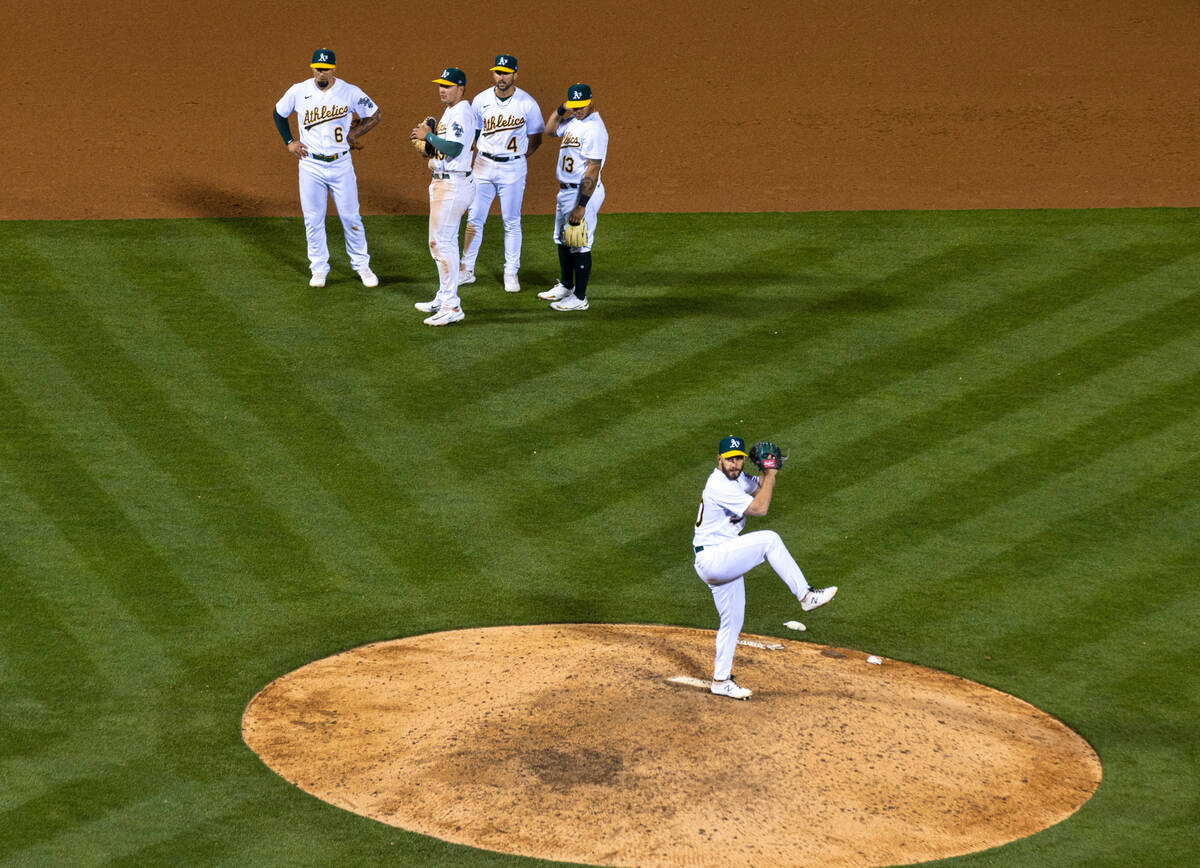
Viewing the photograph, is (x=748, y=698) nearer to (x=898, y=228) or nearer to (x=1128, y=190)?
(x=898, y=228)

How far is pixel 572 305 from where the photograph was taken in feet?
49.4

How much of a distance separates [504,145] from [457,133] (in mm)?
1034

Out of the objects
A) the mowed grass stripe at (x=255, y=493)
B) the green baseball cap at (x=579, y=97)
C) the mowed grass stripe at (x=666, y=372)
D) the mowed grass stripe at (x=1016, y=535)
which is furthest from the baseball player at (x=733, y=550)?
the green baseball cap at (x=579, y=97)

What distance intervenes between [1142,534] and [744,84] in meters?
10.5

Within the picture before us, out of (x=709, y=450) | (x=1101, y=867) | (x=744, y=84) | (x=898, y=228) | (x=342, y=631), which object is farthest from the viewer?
(x=744, y=84)

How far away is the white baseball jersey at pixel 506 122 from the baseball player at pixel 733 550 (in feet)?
21.0

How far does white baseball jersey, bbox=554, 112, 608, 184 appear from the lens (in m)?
14.0

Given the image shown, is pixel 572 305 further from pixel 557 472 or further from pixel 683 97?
pixel 683 97

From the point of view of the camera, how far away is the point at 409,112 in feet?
62.6

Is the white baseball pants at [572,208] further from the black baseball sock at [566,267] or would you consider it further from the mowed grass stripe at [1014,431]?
the mowed grass stripe at [1014,431]

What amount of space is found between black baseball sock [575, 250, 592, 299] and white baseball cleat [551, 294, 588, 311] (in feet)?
0.36

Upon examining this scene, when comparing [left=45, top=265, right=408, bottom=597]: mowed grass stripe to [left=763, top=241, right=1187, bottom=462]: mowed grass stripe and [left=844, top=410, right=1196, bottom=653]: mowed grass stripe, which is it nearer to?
[left=844, top=410, right=1196, bottom=653]: mowed grass stripe

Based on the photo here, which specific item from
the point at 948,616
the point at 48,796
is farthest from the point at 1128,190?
the point at 48,796

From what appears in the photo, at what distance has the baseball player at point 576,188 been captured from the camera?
46.0ft
